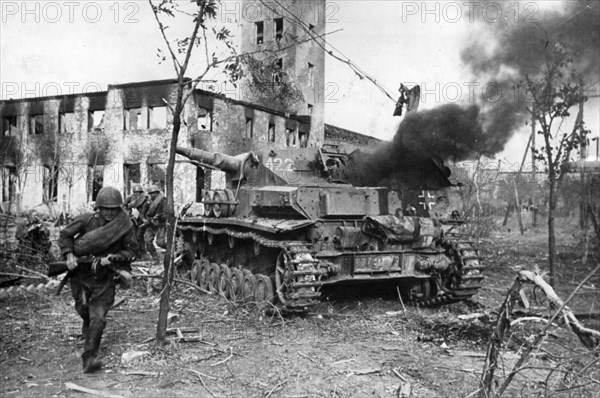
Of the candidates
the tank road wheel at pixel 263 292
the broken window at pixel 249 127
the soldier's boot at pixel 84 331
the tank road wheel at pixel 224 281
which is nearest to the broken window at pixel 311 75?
the broken window at pixel 249 127

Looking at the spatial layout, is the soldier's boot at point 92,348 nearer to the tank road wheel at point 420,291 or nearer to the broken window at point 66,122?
the tank road wheel at point 420,291

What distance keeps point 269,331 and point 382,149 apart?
144 inches

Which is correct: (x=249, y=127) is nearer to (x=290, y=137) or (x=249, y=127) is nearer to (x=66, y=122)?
(x=290, y=137)

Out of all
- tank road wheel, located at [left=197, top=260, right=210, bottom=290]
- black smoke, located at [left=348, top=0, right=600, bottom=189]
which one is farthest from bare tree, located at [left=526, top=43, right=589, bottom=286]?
tank road wheel, located at [left=197, top=260, right=210, bottom=290]

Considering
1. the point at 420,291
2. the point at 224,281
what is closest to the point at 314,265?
the point at 420,291

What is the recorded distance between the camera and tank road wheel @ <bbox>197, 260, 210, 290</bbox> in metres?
10.8

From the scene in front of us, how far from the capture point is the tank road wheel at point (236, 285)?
9422 millimetres

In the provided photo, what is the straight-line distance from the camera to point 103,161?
29.9 meters

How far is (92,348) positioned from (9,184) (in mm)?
31111

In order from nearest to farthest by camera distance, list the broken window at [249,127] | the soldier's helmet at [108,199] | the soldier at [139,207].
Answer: the soldier's helmet at [108,199], the soldier at [139,207], the broken window at [249,127]

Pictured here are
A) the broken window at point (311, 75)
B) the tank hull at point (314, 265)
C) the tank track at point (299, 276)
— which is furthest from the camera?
the broken window at point (311, 75)

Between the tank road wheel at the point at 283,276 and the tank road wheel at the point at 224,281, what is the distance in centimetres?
163

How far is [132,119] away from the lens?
29734 mm

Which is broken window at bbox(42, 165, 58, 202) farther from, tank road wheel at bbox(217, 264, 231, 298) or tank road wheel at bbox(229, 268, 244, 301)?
tank road wheel at bbox(229, 268, 244, 301)
